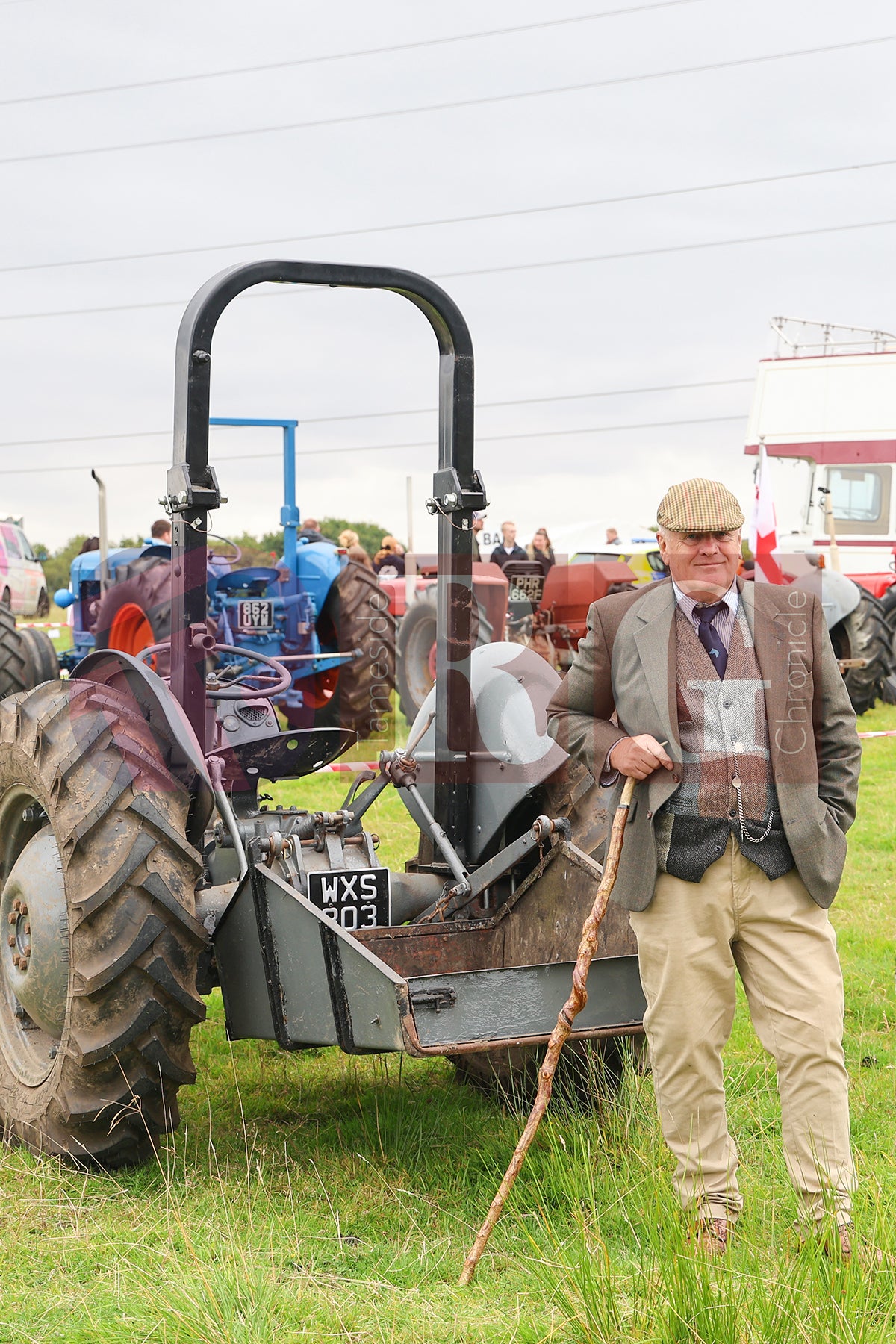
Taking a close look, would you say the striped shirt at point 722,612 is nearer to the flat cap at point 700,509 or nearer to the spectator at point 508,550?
the flat cap at point 700,509

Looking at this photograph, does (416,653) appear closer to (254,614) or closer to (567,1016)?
(254,614)

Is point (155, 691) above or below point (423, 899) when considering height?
above

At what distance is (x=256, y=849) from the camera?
4.05m

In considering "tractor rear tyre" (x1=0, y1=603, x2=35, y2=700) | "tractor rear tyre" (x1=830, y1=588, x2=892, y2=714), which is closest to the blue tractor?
"tractor rear tyre" (x1=0, y1=603, x2=35, y2=700)

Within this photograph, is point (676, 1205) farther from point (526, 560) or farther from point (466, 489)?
point (526, 560)

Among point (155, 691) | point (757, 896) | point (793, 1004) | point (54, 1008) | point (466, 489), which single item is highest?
point (466, 489)

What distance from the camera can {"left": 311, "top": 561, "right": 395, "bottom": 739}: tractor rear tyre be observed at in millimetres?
10906

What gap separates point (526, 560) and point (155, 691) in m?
11.9

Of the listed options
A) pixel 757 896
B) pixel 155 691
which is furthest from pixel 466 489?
pixel 757 896

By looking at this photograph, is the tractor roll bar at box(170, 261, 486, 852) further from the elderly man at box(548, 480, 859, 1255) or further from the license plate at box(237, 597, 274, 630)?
the license plate at box(237, 597, 274, 630)

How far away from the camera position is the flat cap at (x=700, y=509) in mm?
3086

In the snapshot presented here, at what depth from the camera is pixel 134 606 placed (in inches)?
388

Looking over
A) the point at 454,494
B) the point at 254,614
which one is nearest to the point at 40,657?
the point at 254,614

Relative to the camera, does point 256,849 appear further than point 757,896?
Yes
